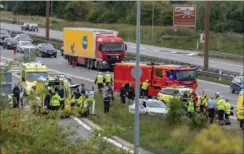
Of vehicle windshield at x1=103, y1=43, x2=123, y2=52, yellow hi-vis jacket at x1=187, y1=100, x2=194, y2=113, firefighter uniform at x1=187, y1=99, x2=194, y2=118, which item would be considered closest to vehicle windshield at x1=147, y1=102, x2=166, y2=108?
firefighter uniform at x1=187, y1=99, x2=194, y2=118

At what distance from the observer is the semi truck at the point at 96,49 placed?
5228cm

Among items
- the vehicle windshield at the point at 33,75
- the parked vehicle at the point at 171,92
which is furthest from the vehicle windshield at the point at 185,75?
the vehicle windshield at the point at 33,75

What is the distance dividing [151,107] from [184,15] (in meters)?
44.5

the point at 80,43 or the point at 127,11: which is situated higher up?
the point at 127,11

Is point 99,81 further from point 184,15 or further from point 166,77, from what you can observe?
point 184,15

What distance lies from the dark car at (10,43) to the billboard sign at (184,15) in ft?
55.6

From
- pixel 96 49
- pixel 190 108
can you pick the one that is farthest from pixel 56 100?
pixel 96 49

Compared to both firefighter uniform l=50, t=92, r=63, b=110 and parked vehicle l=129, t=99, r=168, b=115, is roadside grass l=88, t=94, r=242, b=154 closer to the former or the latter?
parked vehicle l=129, t=99, r=168, b=115

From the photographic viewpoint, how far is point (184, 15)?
7319 cm

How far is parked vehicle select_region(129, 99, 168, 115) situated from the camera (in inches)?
1148

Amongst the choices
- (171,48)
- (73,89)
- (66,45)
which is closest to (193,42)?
(171,48)

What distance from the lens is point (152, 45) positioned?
263 feet

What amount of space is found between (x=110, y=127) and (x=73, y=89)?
21412 mm

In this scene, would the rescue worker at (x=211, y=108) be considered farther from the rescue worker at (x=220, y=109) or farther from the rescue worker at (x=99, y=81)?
the rescue worker at (x=99, y=81)
